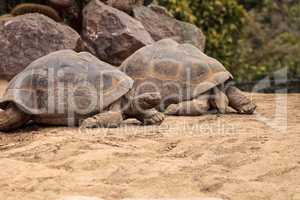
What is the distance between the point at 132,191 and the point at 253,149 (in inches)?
44.1

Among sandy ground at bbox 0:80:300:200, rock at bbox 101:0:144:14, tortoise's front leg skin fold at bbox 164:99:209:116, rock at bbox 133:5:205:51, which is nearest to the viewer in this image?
sandy ground at bbox 0:80:300:200

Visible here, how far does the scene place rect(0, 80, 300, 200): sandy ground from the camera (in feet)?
9.07

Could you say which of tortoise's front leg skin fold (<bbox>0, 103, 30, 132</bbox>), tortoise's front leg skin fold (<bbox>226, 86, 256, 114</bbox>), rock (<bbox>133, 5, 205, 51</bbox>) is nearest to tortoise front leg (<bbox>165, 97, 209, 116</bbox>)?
tortoise's front leg skin fold (<bbox>226, 86, 256, 114</bbox>)

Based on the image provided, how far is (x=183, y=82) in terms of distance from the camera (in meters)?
5.48

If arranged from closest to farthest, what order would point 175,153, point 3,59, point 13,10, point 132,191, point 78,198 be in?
point 78,198
point 132,191
point 175,153
point 3,59
point 13,10

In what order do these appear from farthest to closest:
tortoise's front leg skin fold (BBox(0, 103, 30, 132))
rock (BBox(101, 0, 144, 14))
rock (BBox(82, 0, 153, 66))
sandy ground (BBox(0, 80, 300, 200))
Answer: rock (BBox(101, 0, 144, 14)), rock (BBox(82, 0, 153, 66)), tortoise's front leg skin fold (BBox(0, 103, 30, 132)), sandy ground (BBox(0, 80, 300, 200))

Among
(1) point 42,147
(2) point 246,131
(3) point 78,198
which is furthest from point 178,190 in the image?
(2) point 246,131

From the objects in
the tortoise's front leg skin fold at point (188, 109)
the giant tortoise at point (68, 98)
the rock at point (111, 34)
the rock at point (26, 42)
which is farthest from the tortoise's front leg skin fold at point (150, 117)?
the rock at point (111, 34)

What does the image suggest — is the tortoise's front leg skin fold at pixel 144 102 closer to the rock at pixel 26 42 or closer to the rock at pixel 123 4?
the rock at pixel 26 42

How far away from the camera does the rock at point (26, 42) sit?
7.55m

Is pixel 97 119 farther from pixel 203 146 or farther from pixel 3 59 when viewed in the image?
pixel 3 59

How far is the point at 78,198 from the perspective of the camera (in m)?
2.51

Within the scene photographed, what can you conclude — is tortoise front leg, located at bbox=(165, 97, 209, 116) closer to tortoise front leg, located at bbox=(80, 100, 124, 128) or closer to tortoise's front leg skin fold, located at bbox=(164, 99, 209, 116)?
tortoise's front leg skin fold, located at bbox=(164, 99, 209, 116)

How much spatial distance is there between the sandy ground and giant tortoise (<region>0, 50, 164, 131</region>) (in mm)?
129
